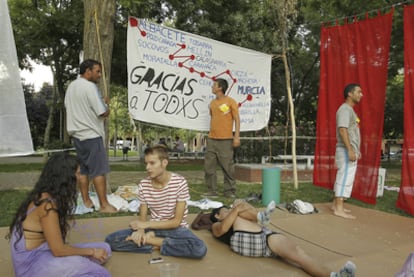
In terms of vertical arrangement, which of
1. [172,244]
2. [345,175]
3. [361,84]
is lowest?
[172,244]

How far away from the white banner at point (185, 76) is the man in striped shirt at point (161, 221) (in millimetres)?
3084

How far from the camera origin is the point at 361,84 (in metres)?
6.38

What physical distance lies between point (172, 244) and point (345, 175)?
3.04 m

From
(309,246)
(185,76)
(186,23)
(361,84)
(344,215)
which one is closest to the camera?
(309,246)

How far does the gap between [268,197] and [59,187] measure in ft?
13.0

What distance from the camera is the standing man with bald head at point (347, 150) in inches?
212

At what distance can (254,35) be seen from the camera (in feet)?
43.2

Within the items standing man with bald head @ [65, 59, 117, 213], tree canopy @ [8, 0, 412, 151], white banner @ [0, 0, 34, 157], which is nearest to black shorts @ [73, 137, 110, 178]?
standing man with bald head @ [65, 59, 117, 213]

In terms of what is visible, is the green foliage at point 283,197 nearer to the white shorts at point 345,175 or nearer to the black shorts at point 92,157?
the black shorts at point 92,157

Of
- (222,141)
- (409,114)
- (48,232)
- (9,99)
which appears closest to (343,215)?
(409,114)

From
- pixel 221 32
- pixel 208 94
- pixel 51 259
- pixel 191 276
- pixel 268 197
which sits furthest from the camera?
pixel 221 32

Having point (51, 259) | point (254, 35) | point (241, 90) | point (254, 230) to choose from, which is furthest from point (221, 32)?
point (51, 259)

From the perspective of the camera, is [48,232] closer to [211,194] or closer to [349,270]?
[349,270]

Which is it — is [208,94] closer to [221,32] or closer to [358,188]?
[358,188]
